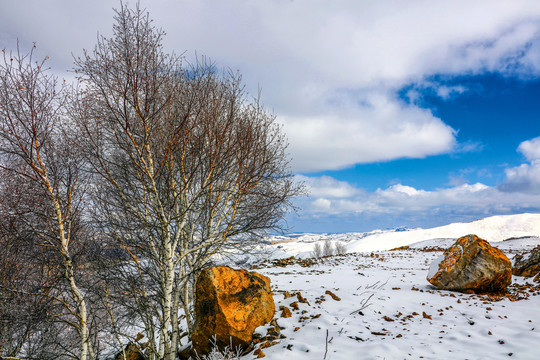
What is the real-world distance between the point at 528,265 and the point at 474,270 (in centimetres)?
489

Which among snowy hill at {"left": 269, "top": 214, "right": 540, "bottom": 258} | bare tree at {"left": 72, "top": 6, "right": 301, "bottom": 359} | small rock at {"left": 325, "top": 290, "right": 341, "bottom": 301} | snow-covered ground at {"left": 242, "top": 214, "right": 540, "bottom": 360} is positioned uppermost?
bare tree at {"left": 72, "top": 6, "right": 301, "bottom": 359}

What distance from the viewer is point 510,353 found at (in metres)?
5.30

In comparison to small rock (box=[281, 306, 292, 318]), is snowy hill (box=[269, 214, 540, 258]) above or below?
below

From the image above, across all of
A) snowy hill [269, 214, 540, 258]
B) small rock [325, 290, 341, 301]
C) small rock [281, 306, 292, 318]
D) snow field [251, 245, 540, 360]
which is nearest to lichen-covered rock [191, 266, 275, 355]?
small rock [281, 306, 292, 318]

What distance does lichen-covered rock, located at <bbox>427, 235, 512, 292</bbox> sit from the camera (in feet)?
32.5

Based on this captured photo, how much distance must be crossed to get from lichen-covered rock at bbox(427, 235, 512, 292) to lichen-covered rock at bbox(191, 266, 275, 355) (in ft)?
25.5

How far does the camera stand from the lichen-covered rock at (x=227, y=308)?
646 cm

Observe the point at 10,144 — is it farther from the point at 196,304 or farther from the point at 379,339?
the point at 379,339

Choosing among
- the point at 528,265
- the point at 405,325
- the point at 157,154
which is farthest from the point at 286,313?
the point at 528,265

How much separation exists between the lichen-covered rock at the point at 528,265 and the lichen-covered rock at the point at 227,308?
12.6m

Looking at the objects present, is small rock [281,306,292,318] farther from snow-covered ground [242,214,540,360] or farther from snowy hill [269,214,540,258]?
snowy hill [269,214,540,258]

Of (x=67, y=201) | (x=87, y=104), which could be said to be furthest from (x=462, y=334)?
(x=67, y=201)

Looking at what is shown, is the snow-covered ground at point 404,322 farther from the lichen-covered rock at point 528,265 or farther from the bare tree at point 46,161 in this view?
the bare tree at point 46,161

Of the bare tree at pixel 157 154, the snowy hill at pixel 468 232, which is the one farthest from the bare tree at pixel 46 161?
the snowy hill at pixel 468 232
